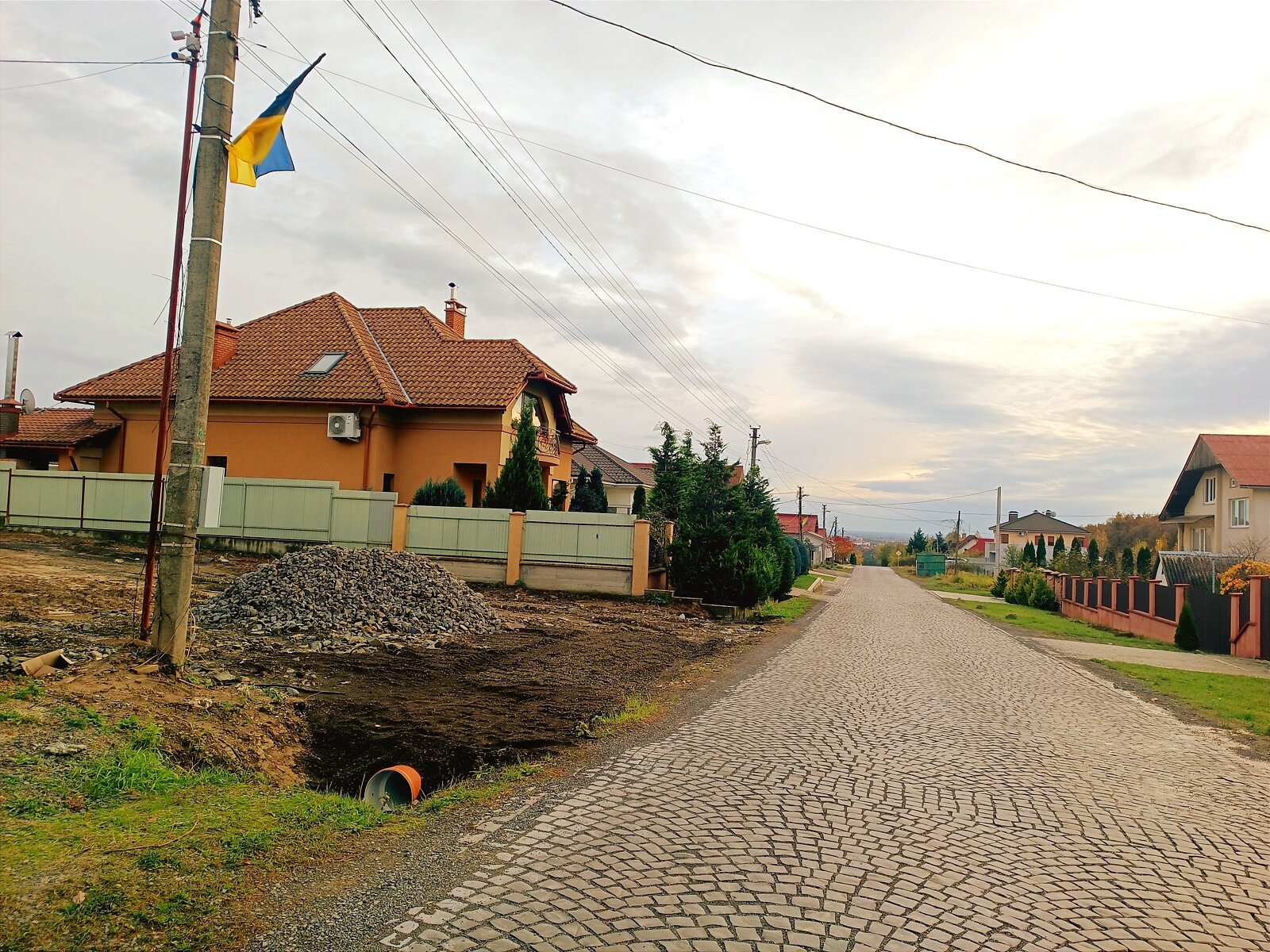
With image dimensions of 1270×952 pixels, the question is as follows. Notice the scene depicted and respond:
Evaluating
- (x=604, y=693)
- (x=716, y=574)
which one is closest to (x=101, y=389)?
(x=716, y=574)

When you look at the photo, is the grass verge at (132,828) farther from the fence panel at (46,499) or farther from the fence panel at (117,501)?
the fence panel at (46,499)

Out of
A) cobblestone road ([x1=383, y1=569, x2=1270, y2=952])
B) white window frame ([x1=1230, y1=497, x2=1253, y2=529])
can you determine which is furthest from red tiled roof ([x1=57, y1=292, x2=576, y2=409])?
white window frame ([x1=1230, y1=497, x2=1253, y2=529])

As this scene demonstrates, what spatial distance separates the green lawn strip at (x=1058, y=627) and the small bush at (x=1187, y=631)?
23 centimetres

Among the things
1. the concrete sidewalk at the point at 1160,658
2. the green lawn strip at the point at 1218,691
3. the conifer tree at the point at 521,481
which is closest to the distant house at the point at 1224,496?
the concrete sidewalk at the point at 1160,658

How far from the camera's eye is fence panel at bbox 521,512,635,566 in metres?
21.5

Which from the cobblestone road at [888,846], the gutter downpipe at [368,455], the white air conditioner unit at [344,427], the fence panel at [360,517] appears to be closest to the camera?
the cobblestone road at [888,846]

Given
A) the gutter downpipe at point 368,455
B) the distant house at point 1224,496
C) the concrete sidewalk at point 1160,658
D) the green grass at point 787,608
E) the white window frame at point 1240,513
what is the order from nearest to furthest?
the concrete sidewalk at point 1160,658 → the green grass at point 787,608 → the gutter downpipe at point 368,455 → the distant house at point 1224,496 → the white window frame at point 1240,513

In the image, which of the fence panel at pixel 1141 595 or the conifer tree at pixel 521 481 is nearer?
the conifer tree at pixel 521 481

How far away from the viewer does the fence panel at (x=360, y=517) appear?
23.2 m

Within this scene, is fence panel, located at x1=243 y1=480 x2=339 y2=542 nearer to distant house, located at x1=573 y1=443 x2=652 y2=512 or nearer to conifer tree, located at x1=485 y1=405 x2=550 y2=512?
conifer tree, located at x1=485 y1=405 x2=550 y2=512

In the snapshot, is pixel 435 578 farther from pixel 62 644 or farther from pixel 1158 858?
pixel 1158 858

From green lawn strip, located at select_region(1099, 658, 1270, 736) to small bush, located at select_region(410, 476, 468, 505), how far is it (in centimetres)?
1570

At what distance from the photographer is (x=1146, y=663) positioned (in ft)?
54.0

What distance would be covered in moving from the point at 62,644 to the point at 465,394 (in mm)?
18238
